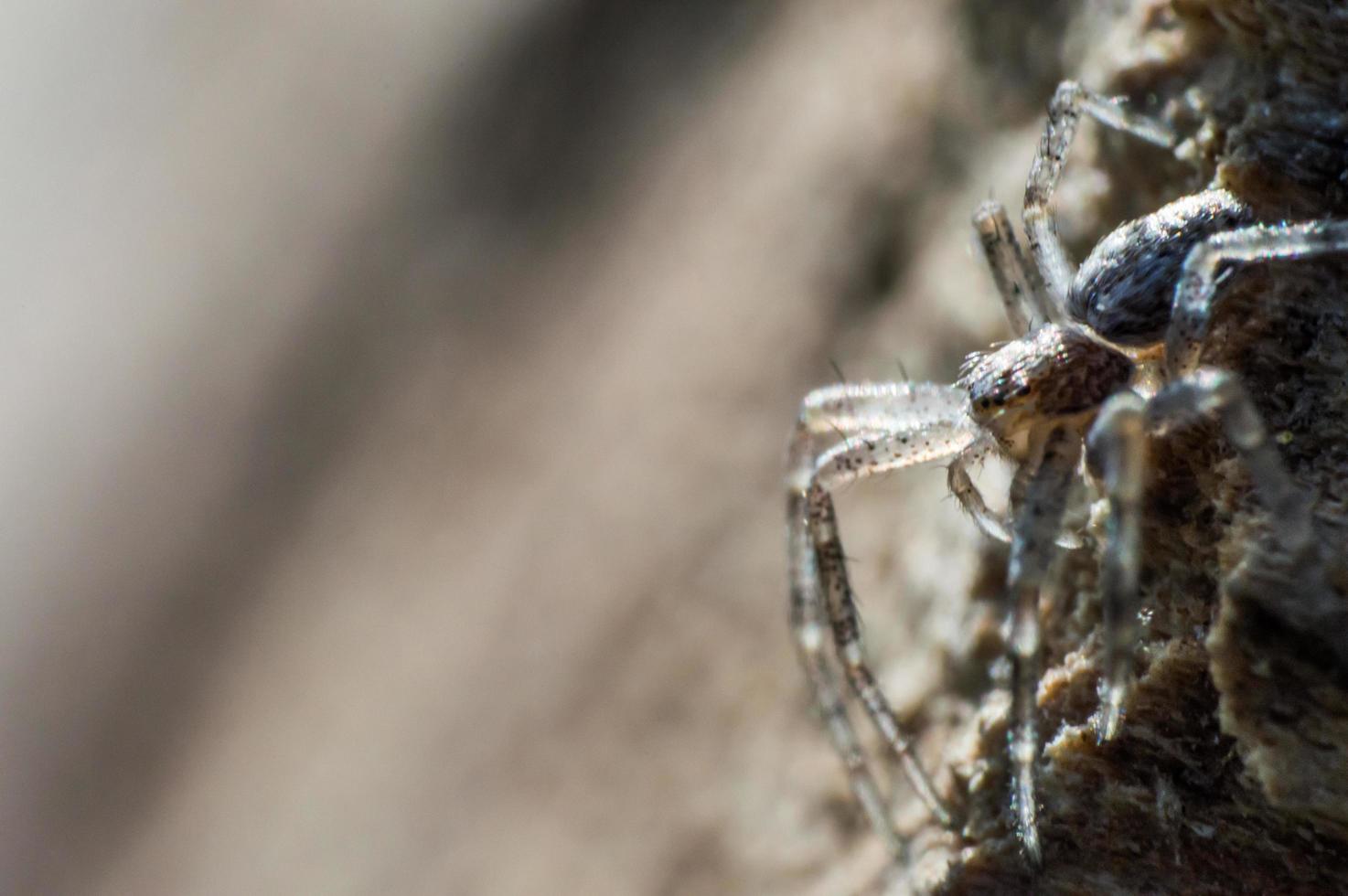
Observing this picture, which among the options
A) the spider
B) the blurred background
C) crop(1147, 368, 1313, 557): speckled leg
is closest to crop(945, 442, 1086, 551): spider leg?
the spider

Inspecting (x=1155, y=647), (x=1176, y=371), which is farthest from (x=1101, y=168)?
(x=1155, y=647)

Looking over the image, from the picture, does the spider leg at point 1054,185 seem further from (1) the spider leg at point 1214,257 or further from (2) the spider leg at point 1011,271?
(1) the spider leg at point 1214,257

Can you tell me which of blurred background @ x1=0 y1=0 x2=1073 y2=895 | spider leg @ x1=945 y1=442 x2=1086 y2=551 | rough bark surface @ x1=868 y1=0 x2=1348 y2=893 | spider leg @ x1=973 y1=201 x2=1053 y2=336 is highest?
blurred background @ x1=0 y1=0 x2=1073 y2=895

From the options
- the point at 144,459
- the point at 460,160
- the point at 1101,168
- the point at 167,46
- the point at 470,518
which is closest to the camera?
the point at 1101,168

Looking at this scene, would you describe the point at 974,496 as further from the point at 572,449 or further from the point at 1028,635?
the point at 572,449

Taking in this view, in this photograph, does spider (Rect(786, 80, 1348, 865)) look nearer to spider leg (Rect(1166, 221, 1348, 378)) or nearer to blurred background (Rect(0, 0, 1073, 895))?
spider leg (Rect(1166, 221, 1348, 378))

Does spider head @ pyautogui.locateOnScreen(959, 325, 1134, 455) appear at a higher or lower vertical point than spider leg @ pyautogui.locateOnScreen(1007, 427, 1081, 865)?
higher

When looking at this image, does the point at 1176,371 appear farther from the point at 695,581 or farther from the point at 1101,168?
the point at 695,581
